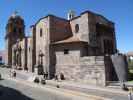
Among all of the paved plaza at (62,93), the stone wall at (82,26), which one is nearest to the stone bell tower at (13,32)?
the stone wall at (82,26)

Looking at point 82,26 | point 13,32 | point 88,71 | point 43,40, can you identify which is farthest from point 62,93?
point 13,32

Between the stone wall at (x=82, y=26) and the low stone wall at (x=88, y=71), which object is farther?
the stone wall at (x=82, y=26)

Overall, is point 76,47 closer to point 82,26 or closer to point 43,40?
point 82,26

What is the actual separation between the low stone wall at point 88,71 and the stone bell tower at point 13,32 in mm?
31083

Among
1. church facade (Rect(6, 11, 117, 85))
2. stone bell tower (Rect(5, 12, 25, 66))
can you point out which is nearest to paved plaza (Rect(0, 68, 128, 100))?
church facade (Rect(6, 11, 117, 85))

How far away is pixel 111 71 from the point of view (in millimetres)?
24078

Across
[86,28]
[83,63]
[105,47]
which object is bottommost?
[83,63]

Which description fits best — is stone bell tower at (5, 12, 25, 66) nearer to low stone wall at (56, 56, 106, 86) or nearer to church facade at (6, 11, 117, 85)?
church facade at (6, 11, 117, 85)

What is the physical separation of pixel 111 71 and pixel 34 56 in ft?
56.8

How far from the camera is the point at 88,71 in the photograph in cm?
2494

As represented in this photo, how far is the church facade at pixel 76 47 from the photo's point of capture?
24.3m

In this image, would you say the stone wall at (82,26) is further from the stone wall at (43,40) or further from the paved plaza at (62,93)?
the paved plaza at (62,93)

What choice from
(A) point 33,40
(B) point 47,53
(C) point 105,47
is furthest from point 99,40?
(A) point 33,40

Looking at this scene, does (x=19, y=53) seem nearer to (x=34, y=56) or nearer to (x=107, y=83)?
(x=34, y=56)
